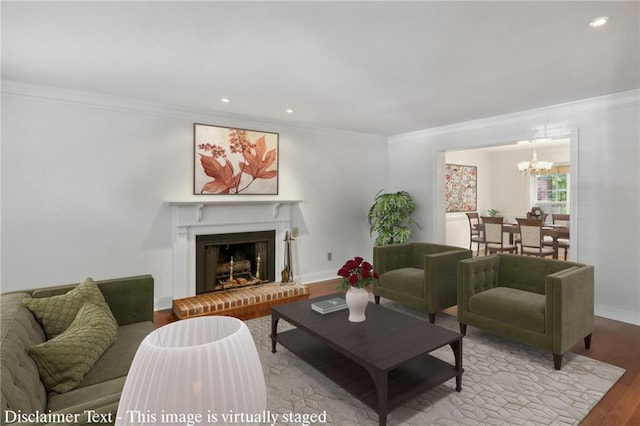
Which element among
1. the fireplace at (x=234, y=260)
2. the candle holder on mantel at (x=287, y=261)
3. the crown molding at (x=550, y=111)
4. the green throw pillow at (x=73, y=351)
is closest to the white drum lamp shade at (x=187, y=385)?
the green throw pillow at (x=73, y=351)

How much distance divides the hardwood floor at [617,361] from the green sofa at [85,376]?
127cm

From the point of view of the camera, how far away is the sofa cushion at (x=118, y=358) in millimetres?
1723

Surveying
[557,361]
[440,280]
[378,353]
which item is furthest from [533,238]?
[378,353]

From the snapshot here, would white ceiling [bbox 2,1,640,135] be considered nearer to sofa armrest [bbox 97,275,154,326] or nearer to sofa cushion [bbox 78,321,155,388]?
sofa armrest [bbox 97,275,154,326]

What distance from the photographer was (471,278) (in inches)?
124

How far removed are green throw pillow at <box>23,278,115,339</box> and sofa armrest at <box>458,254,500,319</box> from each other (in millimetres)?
2886

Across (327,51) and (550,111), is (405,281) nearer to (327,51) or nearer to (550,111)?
(327,51)

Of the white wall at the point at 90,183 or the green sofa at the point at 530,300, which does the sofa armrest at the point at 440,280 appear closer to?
the green sofa at the point at 530,300

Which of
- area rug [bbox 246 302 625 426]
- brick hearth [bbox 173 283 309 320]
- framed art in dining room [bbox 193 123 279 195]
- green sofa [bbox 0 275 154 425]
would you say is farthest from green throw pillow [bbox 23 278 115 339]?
framed art in dining room [bbox 193 123 279 195]

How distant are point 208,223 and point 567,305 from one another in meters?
3.75

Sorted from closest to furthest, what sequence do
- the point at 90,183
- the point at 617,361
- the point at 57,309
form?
the point at 57,309, the point at 617,361, the point at 90,183

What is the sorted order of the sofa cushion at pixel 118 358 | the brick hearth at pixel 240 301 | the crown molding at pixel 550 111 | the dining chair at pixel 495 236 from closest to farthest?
the sofa cushion at pixel 118 358, the crown molding at pixel 550 111, the brick hearth at pixel 240 301, the dining chair at pixel 495 236

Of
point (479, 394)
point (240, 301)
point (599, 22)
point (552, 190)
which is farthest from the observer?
point (552, 190)

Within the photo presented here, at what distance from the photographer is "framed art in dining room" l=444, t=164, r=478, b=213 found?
761 cm
